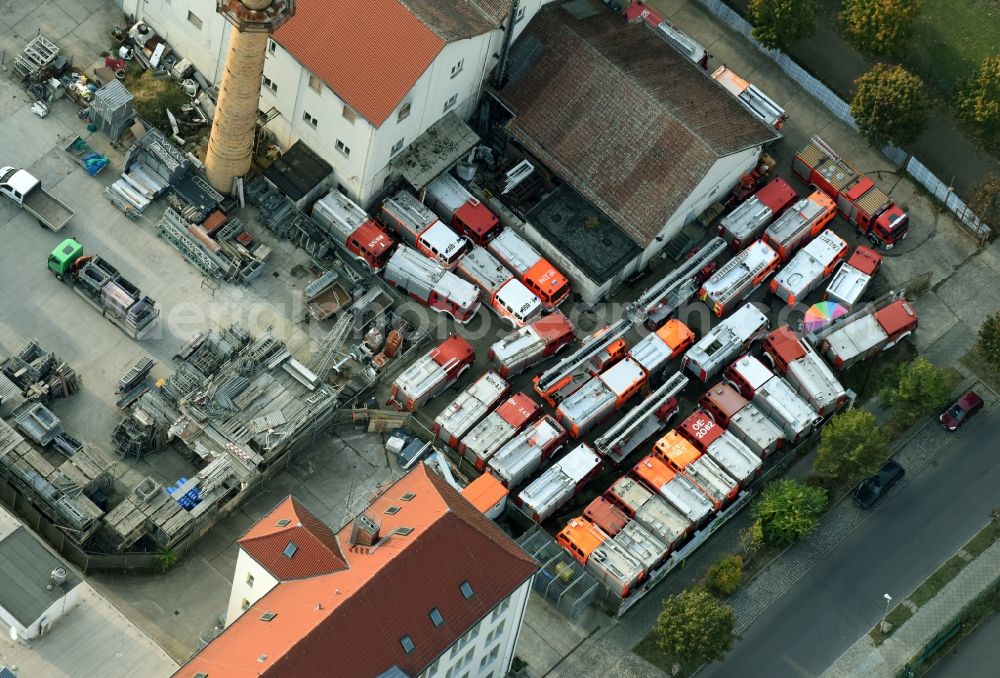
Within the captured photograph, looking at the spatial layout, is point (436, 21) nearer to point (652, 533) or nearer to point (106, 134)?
point (106, 134)

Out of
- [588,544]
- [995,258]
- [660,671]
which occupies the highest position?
[995,258]

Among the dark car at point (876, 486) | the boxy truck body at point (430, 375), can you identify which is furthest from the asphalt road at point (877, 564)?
the boxy truck body at point (430, 375)

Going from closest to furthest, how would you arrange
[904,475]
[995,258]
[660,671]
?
[660,671] → [904,475] → [995,258]

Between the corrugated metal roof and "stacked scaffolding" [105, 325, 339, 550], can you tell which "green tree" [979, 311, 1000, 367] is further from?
"stacked scaffolding" [105, 325, 339, 550]

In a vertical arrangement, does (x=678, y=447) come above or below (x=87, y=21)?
below

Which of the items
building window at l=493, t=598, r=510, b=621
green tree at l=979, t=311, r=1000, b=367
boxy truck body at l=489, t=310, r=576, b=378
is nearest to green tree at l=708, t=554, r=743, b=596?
building window at l=493, t=598, r=510, b=621

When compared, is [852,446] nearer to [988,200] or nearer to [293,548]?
[988,200]

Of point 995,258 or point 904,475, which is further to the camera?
point 995,258

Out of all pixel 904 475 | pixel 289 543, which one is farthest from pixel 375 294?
pixel 904 475
